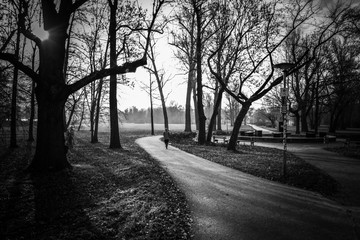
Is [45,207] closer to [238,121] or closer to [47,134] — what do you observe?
[47,134]

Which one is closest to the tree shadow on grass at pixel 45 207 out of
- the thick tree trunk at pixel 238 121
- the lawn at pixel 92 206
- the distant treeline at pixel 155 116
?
the lawn at pixel 92 206

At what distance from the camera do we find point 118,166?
33.3ft

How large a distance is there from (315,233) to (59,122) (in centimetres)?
885

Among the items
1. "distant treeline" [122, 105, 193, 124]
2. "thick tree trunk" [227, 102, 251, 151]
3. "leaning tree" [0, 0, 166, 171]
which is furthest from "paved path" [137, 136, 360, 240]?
"distant treeline" [122, 105, 193, 124]

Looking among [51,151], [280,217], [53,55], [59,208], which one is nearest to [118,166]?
[51,151]

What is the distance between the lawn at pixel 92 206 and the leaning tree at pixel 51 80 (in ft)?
3.00

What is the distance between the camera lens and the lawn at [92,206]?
4184 millimetres

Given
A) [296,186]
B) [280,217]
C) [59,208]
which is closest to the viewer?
[280,217]

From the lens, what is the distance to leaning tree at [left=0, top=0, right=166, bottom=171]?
808 centimetres

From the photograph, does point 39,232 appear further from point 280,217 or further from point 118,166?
point 118,166

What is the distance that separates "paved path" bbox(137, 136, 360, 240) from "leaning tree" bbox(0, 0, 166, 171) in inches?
192

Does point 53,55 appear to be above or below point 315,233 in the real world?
above

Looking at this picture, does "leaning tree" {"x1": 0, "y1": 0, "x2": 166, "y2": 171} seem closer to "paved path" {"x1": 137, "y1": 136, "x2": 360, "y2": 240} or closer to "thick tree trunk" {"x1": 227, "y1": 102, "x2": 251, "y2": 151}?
"paved path" {"x1": 137, "y1": 136, "x2": 360, "y2": 240}

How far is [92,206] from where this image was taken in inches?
216
